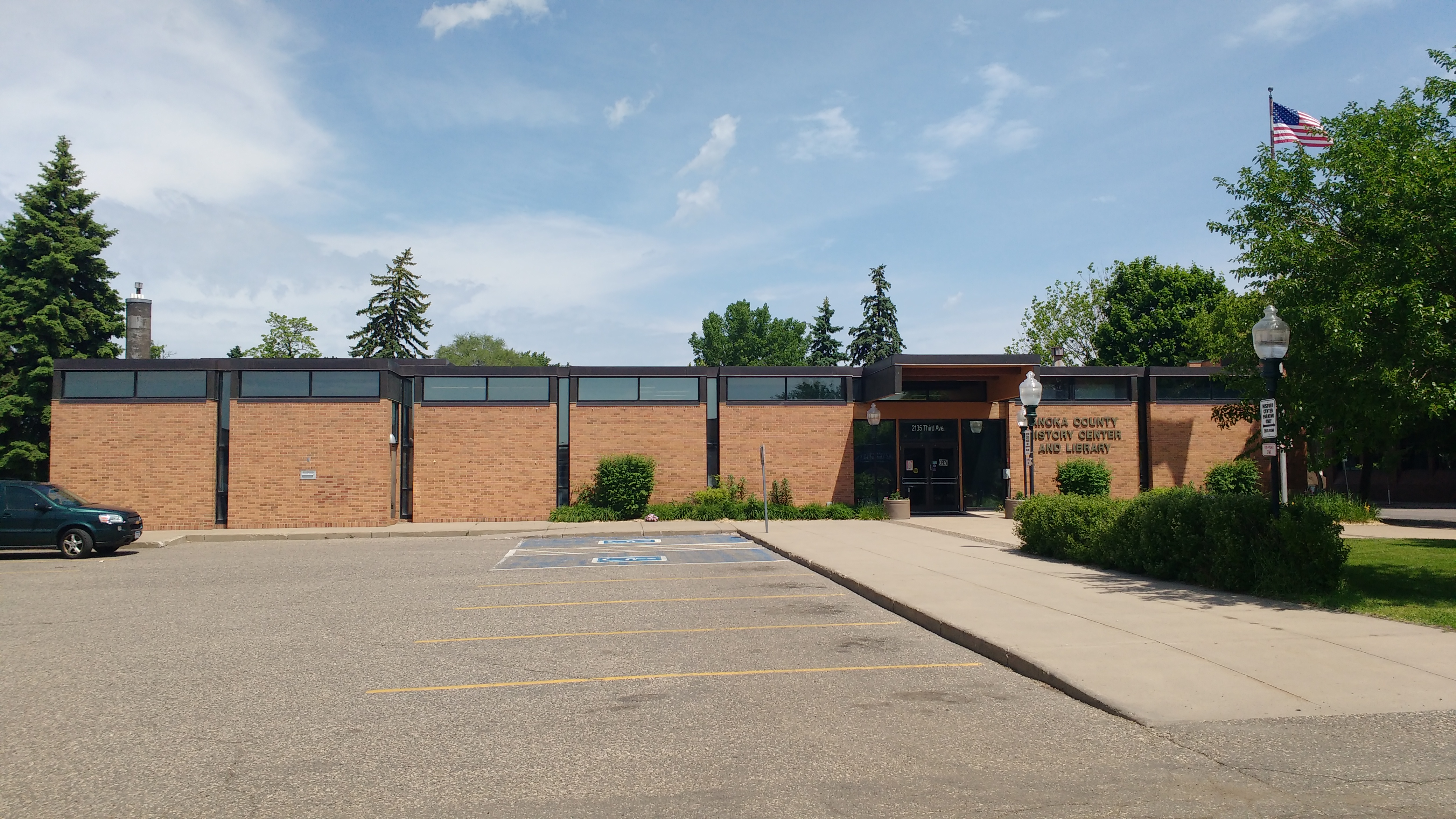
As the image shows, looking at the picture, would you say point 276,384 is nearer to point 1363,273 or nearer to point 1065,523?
point 1065,523

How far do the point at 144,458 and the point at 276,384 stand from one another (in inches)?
169

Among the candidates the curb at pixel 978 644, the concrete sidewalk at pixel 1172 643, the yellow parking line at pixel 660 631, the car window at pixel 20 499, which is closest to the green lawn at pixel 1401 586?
the concrete sidewalk at pixel 1172 643

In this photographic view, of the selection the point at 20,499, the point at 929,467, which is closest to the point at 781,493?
the point at 929,467

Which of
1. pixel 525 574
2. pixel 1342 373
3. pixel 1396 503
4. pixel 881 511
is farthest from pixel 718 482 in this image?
pixel 1396 503

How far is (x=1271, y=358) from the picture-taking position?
430 inches

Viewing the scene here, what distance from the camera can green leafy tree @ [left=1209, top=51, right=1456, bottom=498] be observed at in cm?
1012

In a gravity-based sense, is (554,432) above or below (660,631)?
above

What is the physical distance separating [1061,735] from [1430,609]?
6503 millimetres

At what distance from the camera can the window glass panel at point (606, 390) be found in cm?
2866

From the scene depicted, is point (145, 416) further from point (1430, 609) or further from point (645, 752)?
point (1430, 609)

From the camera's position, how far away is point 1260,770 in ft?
17.0

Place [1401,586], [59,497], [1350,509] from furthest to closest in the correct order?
1. [1350,509]
2. [59,497]
3. [1401,586]

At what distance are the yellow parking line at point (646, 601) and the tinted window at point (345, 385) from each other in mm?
16778

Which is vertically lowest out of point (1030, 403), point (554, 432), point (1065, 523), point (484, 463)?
point (1065, 523)
